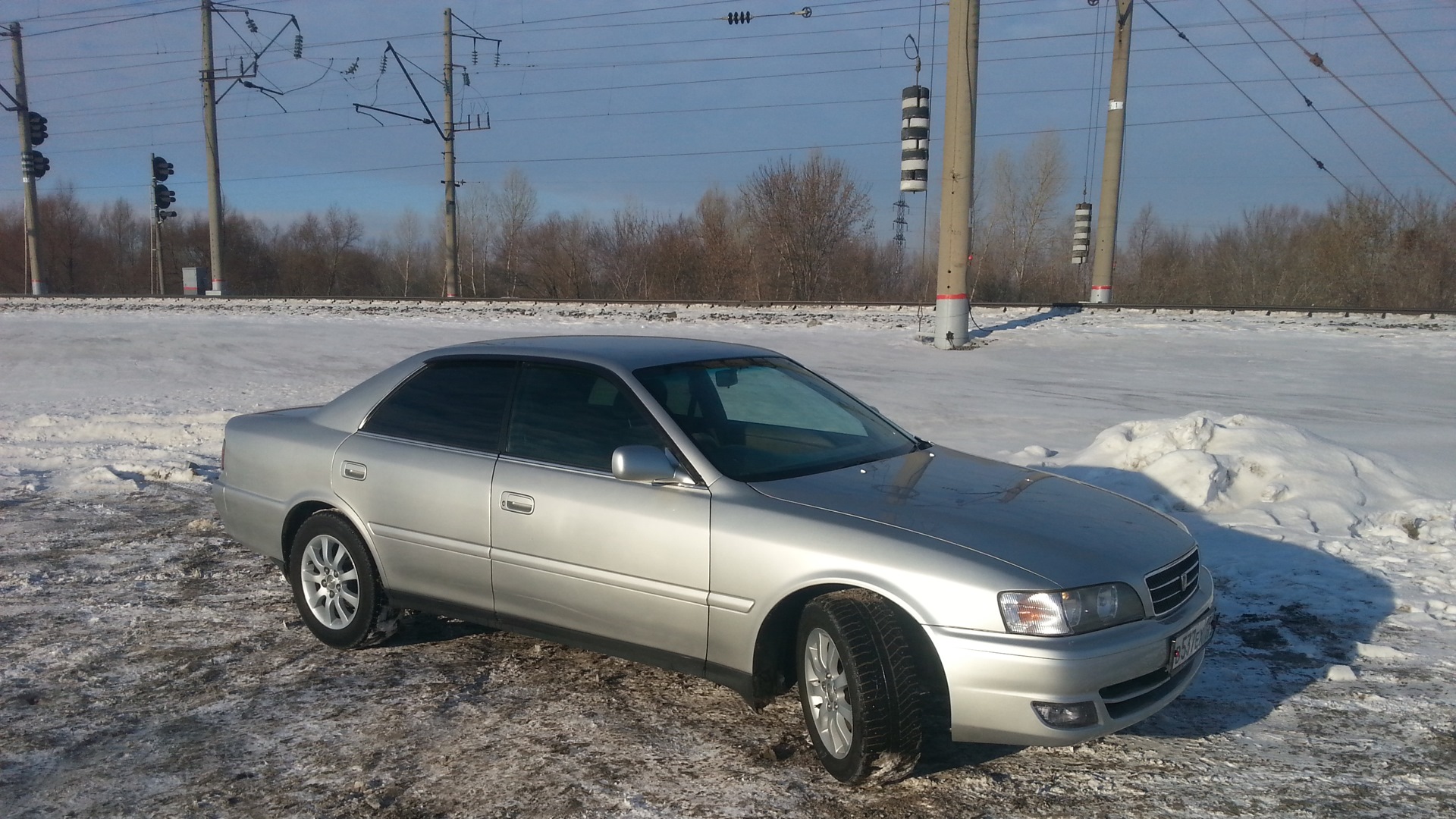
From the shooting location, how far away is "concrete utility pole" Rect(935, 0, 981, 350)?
17.7m

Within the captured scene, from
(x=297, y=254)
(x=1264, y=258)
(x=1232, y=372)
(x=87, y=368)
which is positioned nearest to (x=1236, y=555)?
(x=1232, y=372)

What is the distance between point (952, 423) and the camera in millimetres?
11250

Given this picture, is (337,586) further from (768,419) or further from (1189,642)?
(1189,642)

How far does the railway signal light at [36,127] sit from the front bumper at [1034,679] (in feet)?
127

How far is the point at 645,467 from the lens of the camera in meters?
3.82

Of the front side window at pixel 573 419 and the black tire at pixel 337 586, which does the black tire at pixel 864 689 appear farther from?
the black tire at pixel 337 586

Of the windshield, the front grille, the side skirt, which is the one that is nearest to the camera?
the front grille

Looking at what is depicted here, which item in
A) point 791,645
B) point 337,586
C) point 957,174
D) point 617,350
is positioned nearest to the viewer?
point 791,645

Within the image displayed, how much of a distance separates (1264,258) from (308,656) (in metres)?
41.2

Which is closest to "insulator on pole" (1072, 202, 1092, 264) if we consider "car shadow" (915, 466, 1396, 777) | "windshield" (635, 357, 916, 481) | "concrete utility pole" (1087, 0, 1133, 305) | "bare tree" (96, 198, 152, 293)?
"concrete utility pole" (1087, 0, 1133, 305)

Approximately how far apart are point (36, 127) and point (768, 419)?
3719 centimetres

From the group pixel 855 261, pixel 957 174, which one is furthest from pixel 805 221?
pixel 957 174

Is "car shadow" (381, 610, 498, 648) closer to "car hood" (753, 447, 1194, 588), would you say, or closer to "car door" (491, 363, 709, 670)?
"car door" (491, 363, 709, 670)

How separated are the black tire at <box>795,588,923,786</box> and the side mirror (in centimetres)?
72
